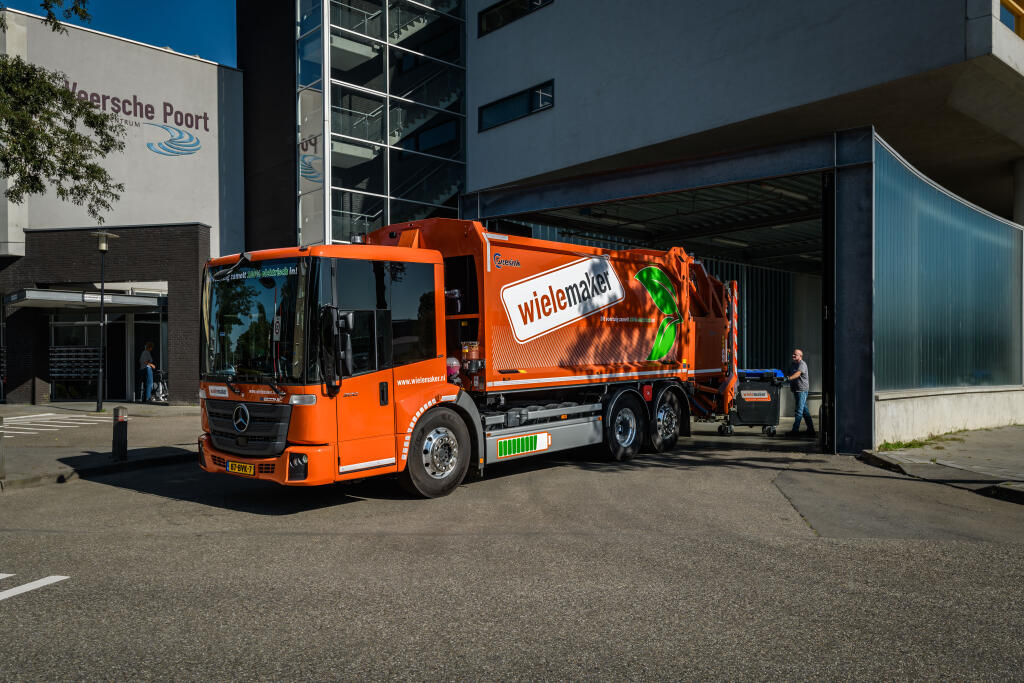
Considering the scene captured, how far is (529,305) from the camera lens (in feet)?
32.5

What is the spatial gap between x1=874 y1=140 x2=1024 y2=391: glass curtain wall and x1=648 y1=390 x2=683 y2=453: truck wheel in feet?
10.5

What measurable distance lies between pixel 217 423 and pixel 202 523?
1230mm

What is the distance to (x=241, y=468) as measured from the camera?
25.9 ft

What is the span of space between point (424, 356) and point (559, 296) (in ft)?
8.59

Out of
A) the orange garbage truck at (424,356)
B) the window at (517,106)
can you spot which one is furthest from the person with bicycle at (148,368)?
the orange garbage truck at (424,356)

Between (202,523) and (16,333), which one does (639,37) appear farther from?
(16,333)

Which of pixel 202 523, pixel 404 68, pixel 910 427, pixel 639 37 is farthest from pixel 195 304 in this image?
pixel 910 427

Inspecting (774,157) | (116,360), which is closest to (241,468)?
(774,157)

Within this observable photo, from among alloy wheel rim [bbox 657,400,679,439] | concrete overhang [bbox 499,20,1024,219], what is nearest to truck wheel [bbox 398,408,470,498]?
alloy wheel rim [bbox 657,400,679,439]

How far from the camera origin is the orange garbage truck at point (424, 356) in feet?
25.0

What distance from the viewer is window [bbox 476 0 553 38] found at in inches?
929

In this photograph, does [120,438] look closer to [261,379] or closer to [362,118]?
[261,379]

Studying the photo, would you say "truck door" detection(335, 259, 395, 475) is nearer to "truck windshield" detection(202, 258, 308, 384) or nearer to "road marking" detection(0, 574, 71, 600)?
"truck windshield" detection(202, 258, 308, 384)

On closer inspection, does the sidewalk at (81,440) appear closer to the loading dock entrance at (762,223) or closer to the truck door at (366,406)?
the truck door at (366,406)
